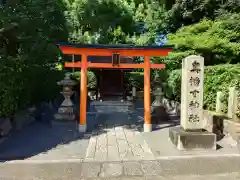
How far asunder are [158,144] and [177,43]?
344 inches

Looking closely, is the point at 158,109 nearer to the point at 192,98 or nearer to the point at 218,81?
the point at 218,81

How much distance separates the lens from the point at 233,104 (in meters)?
8.40

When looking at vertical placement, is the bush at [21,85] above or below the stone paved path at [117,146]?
above

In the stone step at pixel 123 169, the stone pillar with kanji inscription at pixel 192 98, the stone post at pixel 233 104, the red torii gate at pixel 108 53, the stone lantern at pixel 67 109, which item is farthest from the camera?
the stone lantern at pixel 67 109

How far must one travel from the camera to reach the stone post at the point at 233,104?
27.4 ft

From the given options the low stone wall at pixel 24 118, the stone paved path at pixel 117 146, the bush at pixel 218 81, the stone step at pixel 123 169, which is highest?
the bush at pixel 218 81

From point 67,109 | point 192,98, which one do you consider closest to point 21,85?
point 67,109

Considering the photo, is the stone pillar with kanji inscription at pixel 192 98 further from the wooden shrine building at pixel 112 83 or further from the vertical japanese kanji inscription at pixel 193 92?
the wooden shrine building at pixel 112 83

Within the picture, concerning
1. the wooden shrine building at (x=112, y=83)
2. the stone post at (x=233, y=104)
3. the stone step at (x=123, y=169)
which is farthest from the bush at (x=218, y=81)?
the wooden shrine building at (x=112, y=83)

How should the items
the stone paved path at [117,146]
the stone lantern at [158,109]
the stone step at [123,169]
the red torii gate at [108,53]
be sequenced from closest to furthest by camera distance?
1. the stone step at [123,169]
2. the stone paved path at [117,146]
3. the red torii gate at [108,53]
4. the stone lantern at [158,109]

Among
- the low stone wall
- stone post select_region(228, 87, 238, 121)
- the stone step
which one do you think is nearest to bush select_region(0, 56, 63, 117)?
the low stone wall

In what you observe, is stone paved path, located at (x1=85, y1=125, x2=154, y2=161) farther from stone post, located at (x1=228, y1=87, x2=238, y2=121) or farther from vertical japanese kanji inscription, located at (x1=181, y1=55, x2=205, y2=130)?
stone post, located at (x1=228, y1=87, x2=238, y2=121)

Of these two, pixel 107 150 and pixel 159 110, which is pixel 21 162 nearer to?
pixel 107 150

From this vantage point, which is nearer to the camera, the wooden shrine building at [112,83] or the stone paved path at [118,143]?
the stone paved path at [118,143]
